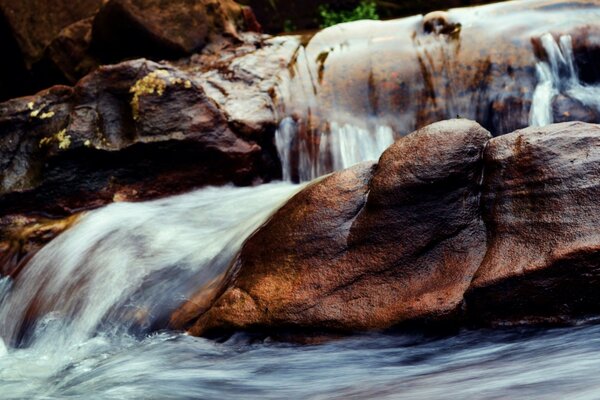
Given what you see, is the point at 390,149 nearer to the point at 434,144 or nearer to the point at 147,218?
the point at 434,144

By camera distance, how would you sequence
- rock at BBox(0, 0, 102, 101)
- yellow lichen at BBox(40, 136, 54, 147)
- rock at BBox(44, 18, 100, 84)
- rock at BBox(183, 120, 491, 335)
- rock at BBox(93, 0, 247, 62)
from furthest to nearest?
rock at BBox(0, 0, 102, 101) < rock at BBox(44, 18, 100, 84) < rock at BBox(93, 0, 247, 62) < yellow lichen at BBox(40, 136, 54, 147) < rock at BBox(183, 120, 491, 335)

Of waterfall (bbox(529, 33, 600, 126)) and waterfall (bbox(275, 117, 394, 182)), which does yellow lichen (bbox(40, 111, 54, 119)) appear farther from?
waterfall (bbox(529, 33, 600, 126))

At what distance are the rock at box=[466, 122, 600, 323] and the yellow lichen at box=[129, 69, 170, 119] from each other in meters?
3.27

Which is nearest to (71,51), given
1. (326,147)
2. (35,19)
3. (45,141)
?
(35,19)

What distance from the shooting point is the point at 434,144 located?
11.7ft

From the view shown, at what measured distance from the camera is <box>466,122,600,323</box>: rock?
310 cm

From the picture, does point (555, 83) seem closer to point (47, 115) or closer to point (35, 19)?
point (47, 115)

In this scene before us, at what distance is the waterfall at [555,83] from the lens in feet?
19.2

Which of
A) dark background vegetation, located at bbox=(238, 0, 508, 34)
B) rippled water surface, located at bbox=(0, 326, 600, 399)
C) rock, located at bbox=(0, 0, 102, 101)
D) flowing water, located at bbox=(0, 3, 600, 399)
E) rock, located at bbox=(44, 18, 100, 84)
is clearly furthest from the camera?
dark background vegetation, located at bbox=(238, 0, 508, 34)

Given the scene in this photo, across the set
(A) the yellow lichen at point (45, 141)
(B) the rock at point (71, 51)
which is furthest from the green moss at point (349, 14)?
(A) the yellow lichen at point (45, 141)

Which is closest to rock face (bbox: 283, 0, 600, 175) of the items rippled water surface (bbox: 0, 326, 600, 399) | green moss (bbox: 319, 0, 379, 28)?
rippled water surface (bbox: 0, 326, 600, 399)

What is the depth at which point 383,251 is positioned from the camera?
354 centimetres

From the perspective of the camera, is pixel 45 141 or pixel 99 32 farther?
pixel 99 32

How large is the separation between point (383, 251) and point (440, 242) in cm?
29
